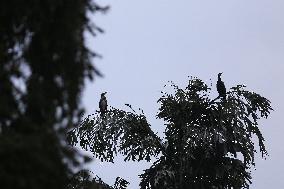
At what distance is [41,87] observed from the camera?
482 cm

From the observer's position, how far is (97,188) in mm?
10844

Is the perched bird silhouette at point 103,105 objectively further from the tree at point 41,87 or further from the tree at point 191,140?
the tree at point 41,87

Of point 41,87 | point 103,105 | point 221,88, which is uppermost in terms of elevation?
point 221,88

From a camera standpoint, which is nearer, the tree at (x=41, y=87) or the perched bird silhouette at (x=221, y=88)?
the tree at (x=41, y=87)

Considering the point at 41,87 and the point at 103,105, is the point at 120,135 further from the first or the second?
the point at 41,87

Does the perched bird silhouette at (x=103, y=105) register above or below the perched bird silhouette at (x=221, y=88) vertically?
below

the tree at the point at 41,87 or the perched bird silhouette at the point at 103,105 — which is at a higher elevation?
the perched bird silhouette at the point at 103,105

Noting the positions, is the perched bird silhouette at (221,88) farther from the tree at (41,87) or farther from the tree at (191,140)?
the tree at (41,87)

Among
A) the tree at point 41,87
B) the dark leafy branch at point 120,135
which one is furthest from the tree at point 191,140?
the tree at point 41,87

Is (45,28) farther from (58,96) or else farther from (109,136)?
(109,136)

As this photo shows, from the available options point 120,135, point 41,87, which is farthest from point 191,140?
point 41,87

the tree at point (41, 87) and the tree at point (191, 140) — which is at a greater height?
the tree at point (191, 140)

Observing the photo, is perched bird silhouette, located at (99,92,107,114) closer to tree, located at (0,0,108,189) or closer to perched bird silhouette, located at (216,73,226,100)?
perched bird silhouette, located at (216,73,226,100)

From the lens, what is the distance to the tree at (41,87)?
4.35 m
